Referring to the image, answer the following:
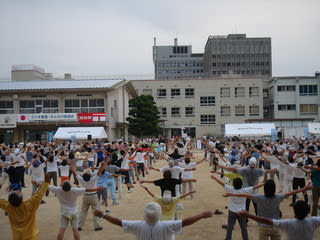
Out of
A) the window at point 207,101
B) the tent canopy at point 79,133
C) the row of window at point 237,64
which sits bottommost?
the tent canopy at point 79,133

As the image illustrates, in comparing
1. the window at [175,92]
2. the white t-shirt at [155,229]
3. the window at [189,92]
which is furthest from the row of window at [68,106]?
the white t-shirt at [155,229]

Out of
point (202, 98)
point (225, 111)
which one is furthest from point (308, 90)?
point (202, 98)

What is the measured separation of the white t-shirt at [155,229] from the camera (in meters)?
3.39

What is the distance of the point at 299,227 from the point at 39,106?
32647mm

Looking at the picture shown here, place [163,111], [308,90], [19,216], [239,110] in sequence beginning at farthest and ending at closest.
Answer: [163,111], [239,110], [308,90], [19,216]

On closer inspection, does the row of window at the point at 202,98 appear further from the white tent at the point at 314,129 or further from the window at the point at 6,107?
the window at the point at 6,107

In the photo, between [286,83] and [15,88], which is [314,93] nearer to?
[286,83]

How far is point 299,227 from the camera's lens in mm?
3586

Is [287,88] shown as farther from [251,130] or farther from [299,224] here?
[299,224]

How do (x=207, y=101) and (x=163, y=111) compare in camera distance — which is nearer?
(x=207, y=101)

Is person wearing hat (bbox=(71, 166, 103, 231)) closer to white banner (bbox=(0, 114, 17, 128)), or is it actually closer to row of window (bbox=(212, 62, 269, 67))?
→ white banner (bbox=(0, 114, 17, 128))

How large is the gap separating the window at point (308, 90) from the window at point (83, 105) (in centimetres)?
3043

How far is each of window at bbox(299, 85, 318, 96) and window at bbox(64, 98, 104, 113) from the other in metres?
30.4

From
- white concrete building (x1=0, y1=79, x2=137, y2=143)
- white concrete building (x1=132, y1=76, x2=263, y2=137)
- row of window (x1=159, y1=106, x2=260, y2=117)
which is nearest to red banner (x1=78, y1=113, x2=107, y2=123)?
white concrete building (x1=0, y1=79, x2=137, y2=143)
